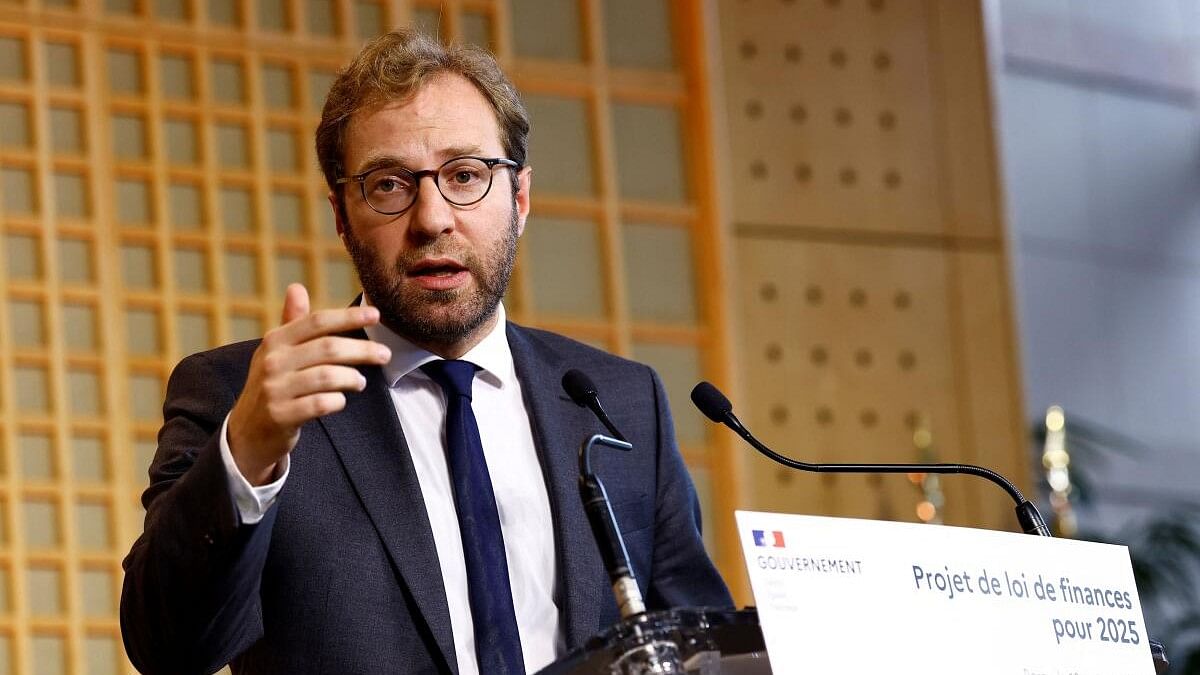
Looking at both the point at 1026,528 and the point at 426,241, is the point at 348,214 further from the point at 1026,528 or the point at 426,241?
the point at 1026,528

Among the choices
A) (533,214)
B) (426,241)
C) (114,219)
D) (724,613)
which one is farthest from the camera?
(533,214)

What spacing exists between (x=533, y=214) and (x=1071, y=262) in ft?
14.1

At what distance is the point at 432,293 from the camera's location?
2.50m

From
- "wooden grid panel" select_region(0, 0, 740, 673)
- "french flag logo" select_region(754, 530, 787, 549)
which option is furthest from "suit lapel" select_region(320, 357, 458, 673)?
"wooden grid panel" select_region(0, 0, 740, 673)

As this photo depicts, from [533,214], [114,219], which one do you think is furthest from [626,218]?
[114,219]

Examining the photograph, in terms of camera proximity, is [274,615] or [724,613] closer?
[724,613]

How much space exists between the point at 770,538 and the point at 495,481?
791 millimetres

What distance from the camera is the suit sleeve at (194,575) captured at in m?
2.03

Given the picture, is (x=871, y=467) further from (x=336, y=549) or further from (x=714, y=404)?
(x=336, y=549)

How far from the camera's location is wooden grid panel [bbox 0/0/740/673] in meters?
4.86

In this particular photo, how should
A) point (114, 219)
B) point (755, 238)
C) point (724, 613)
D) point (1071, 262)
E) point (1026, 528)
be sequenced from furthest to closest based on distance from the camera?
point (1071, 262)
point (755, 238)
point (114, 219)
point (1026, 528)
point (724, 613)

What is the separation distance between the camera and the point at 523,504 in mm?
2496

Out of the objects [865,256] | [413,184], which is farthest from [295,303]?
[865,256]

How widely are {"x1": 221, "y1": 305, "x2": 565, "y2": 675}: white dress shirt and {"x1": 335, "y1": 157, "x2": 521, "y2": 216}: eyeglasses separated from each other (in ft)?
0.69
